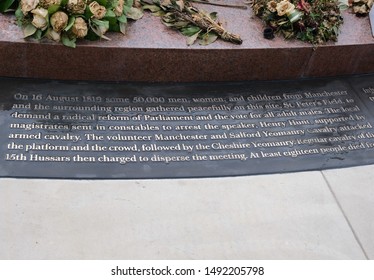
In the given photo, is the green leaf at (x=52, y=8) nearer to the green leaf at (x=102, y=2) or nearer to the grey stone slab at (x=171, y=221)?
the green leaf at (x=102, y=2)

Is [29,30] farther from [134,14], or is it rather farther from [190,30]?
[190,30]

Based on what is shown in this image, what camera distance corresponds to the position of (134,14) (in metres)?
Answer: 4.93

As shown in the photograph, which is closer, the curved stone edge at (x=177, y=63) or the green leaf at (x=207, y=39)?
the curved stone edge at (x=177, y=63)

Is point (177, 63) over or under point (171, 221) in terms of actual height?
over

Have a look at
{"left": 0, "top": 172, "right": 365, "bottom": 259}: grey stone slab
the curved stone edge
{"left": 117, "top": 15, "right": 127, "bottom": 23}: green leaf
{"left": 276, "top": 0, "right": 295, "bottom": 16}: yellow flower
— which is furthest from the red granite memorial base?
{"left": 0, "top": 172, "right": 365, "bottom": 259}: grey stone slab

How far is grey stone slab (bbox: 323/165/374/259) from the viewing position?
3.97 m

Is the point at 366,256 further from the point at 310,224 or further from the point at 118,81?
the point at 118,81

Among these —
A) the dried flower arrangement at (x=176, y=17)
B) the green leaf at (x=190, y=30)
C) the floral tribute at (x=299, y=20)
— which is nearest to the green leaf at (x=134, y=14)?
the dried flower arrangement at (x=176, y=17)

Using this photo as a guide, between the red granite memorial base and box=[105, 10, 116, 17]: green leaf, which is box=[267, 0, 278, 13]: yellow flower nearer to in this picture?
the red granite memorial base

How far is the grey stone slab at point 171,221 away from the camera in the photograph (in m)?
3.57

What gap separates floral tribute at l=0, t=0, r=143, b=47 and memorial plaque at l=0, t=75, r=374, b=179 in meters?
0.40

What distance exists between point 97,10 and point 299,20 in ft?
5.58

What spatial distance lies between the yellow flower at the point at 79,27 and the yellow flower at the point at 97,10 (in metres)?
A: 0.10

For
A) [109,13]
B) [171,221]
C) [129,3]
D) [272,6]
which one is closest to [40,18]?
[109,13]
